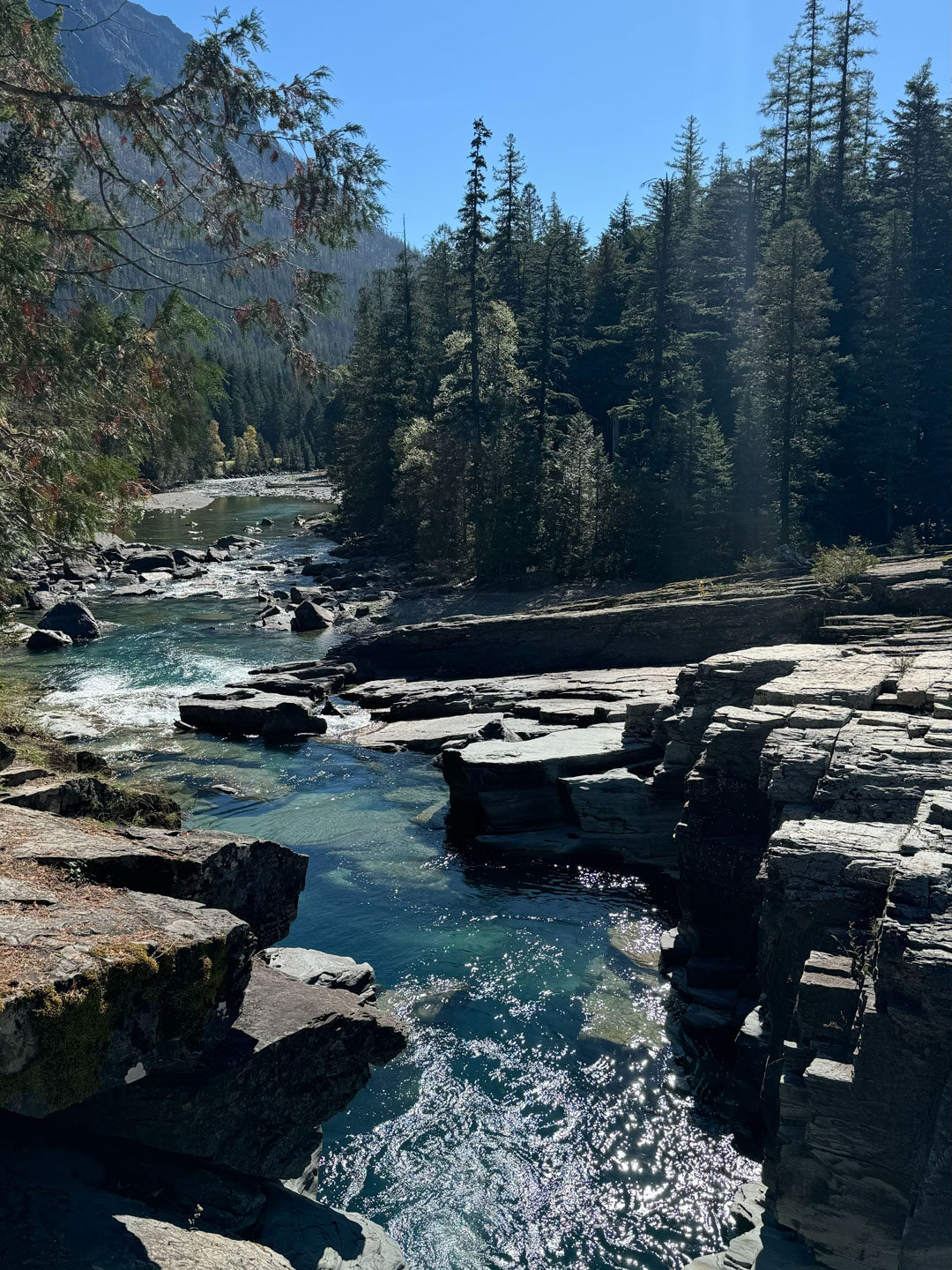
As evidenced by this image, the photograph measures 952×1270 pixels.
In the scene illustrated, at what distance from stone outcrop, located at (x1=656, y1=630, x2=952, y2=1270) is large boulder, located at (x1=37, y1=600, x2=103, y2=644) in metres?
26.2

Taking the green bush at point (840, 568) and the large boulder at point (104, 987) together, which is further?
the green bush at point (840, 568)

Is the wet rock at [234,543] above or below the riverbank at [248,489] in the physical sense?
below

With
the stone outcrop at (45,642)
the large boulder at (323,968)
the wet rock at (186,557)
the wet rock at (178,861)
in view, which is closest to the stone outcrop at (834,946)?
the large boulder at (323,968)

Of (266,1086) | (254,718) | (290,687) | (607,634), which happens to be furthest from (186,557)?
(266,1086)

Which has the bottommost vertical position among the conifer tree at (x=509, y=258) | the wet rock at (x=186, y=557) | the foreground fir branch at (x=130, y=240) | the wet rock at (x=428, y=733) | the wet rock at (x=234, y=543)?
the wet rock at (x=428, y=733)

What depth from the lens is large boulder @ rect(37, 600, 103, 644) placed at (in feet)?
107

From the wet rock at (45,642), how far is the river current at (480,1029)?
1010 cm

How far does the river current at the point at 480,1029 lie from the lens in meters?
8.67

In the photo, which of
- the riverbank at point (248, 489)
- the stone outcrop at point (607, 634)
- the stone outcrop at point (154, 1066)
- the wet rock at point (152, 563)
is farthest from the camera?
the riverbank at point (248, 489)

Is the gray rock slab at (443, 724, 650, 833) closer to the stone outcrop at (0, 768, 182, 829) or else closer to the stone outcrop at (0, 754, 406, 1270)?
the stone outcrop at (0, 768, 182, 829)

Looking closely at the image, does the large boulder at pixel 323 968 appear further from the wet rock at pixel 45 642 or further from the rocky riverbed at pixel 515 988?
the wet rock at pixel 45 642

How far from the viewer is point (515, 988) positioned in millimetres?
12320

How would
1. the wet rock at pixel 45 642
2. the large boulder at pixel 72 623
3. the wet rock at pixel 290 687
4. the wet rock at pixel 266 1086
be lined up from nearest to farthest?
the wet rock at pixel 266 1086
the wet rock at pixel 290 687
the wet rock at pixel 45 642
the large boulder at pixel 72 623

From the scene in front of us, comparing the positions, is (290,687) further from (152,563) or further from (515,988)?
(152,563)
